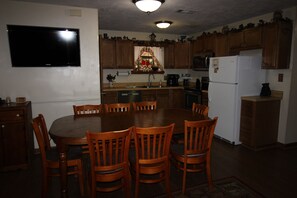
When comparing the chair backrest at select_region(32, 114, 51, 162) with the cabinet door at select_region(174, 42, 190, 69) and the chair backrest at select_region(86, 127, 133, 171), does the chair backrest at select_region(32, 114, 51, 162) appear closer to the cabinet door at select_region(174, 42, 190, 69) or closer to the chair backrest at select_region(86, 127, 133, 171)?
the chair backrest at select_region(86, 127, 133, 171)

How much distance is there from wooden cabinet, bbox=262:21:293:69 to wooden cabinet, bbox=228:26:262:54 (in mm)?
141

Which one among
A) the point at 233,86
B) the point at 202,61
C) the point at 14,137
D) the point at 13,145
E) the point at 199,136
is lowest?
the point at 13,145

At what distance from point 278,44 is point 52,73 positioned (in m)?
3.91

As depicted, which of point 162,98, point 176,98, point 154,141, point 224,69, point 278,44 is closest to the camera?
point 154,141

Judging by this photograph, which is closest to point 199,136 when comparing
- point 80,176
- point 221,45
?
point 80,176

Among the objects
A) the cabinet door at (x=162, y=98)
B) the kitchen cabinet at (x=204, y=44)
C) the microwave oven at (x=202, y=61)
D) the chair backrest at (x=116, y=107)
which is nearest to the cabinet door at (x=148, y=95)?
the cabinet door at (x=162, y=98)

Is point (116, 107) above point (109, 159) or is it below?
above

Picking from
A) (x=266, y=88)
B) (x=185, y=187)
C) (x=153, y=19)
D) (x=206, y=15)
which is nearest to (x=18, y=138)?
(x=185, y=187)

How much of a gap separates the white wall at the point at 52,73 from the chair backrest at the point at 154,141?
83.7 inches

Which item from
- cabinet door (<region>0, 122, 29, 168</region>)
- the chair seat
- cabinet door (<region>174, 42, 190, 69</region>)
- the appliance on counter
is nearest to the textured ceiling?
cabinet door (<region>174, 42, 190, 69</region>)

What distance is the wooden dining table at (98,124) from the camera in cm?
193

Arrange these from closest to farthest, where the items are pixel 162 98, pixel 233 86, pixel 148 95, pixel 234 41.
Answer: pixel 233 86
pixel 234 41
pixel 148 95
pixel 162 98

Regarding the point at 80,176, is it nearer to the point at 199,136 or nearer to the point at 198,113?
the point at 199,136

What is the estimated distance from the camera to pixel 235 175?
2.76 meters
